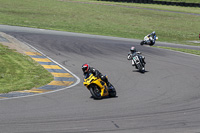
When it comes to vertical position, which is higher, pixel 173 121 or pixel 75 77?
pixel 173 121

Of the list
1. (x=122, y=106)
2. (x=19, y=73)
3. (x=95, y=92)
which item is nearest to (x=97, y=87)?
(x=95, y=92)

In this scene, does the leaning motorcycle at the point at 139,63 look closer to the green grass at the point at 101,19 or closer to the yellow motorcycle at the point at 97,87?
the yellow motorcycle at the point at 97,87

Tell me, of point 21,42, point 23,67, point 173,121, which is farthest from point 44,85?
point 21,42

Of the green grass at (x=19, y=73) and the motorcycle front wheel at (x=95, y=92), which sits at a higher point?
the motorcycle front wheel at (x=95, y=92)

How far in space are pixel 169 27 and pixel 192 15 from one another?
12.4m

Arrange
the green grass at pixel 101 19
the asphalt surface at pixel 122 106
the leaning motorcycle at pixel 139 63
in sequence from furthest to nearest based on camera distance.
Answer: the green grass at pixel 101 19, the leaning motorcycle at pixel 139 63, the asphalt surface at pixel 122 106

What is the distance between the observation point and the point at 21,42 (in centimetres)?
Result: 2773

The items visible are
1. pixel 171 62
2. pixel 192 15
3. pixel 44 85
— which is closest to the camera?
pixel 44 85

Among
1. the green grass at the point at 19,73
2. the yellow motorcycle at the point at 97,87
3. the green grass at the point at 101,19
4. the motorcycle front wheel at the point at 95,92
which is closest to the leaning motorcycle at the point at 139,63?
the green grass at the point at 19,73

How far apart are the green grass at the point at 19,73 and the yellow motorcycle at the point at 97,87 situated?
318 centimetres

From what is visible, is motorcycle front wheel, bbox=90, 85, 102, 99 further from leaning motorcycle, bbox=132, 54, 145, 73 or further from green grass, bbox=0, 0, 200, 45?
green grass, bbox=0, 0, 200, 45

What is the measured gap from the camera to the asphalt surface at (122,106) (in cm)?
966

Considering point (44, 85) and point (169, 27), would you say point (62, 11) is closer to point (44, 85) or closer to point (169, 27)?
point (169, 27)

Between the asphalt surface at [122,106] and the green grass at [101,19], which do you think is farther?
the green grass at [101,19]
